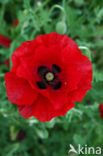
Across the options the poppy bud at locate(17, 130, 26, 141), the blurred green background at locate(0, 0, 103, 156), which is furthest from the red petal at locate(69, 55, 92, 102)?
the poppy bud at locate(17, 130, 26, 141)

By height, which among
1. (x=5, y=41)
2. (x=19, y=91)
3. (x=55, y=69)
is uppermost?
(x=5, y=41)

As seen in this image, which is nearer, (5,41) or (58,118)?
(58,118)

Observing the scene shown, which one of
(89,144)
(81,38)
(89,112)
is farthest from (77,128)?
(81,38)

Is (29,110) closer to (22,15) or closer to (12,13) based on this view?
(22,15)

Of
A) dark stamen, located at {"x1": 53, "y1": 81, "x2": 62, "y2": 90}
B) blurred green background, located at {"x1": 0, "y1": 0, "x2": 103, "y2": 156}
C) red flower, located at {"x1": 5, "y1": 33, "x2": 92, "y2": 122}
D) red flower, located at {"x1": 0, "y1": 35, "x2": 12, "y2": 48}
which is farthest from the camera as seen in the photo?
red flower, located at {"x1": 0, "y1": 35, "x2": 12, "y2": 48}

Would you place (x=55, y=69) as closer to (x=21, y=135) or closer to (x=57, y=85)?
(x=57, y=85)

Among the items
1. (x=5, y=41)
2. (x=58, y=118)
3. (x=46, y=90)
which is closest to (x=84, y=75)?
(x=46, y=90)

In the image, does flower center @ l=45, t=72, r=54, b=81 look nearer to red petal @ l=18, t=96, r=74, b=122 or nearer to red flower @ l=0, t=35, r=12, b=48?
red petal @ l=18, t=96, r=74, b=122
